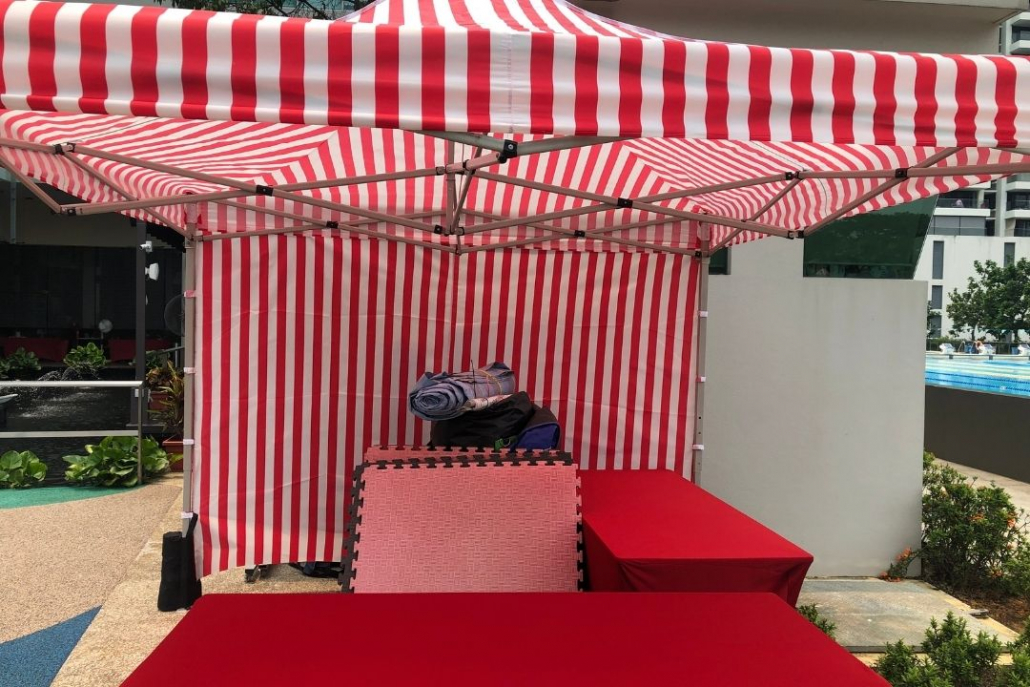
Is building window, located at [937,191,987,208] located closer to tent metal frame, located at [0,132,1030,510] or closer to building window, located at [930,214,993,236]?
building window, located at [930,214,993,236]

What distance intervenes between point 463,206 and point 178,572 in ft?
8.01

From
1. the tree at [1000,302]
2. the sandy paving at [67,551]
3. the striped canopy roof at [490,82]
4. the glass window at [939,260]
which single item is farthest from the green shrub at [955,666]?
the glass window at [939,260]

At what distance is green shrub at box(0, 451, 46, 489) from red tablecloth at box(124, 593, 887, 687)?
683 cm

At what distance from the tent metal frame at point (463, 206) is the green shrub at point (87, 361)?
11063 mm

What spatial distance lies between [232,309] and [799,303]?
395cm

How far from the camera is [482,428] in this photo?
3.70 meters

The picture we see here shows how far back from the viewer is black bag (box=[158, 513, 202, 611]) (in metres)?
4.03

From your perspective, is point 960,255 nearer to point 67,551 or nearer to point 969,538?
point 969,538

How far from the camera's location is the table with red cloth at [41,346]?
54.9 ft

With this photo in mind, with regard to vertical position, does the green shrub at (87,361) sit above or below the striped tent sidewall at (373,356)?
below

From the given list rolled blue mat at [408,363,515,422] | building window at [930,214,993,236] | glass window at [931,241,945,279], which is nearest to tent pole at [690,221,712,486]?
rolled blue mat at [408,363,515,422]

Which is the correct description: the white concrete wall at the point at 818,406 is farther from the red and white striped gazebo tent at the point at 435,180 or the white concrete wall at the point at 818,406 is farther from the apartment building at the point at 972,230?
the apartment building at the point at 972,230

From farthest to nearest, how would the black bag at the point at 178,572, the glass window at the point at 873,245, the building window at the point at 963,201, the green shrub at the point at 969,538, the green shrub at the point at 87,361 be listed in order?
1. the building window at the point at 963,201
2. the green shrub at the point at 87,361
3. the glass window at the point at 873,245
4. the green shrub at the point at 969,538
5. the black bag at the point at 178,572

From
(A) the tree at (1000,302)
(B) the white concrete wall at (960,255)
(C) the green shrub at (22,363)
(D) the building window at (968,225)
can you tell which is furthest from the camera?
(D) the building window at (968,225)
